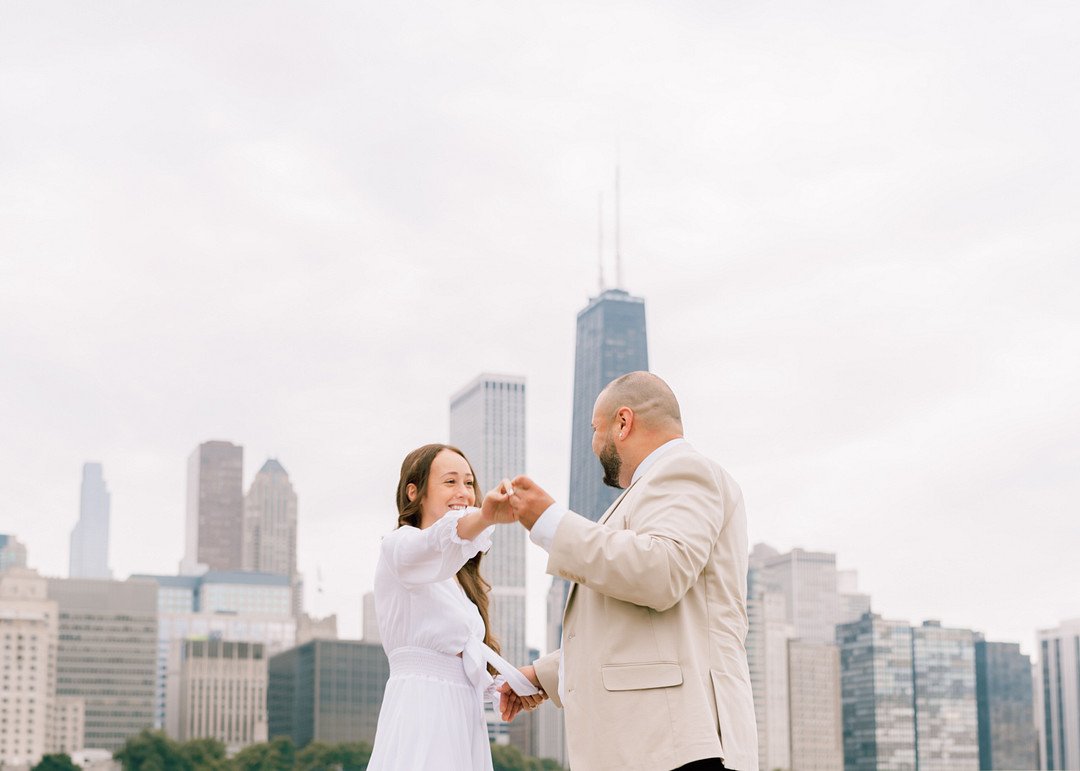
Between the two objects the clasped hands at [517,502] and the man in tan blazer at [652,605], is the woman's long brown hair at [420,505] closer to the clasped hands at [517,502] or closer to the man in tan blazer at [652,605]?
the clasped hands at [517,502]

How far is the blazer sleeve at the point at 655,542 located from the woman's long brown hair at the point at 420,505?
1.54 metres

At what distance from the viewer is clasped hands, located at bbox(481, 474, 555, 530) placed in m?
6.77

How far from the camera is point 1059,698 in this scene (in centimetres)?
19012

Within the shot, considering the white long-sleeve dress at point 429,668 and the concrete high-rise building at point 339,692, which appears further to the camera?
the concrete high-rise building at point 339,692

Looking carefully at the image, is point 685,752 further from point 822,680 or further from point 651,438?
point 822,680

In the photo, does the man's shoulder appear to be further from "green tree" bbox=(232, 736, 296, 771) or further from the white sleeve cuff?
"green tree" bbox=(232, 736, 296, 771)

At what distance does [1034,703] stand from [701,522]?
197511 millimetres

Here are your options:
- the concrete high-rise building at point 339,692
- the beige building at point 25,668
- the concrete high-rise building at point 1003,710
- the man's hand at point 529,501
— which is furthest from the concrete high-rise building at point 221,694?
the man's hand at point 529,501

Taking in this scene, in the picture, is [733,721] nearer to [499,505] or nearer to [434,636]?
[499,505]

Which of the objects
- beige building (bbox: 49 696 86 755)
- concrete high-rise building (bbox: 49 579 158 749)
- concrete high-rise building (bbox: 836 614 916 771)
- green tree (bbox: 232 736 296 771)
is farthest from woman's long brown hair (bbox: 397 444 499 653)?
beige building (bbox: 49 696 86 755)

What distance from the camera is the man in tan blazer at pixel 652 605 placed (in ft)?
21.4

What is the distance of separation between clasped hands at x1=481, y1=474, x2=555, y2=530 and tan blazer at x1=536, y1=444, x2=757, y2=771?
19 cm

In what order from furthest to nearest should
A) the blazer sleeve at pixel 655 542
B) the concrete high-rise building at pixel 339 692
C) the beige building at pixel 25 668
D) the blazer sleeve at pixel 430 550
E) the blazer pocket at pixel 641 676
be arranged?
1. the beige building at pixel 25 668
2. the concrete high-rise building at pixel 339 692
3. the blazer sleeve at pixel 430 550
4. the blazer pocket at pixel 641 676
5. the blazer sleeve at pixel 655 542

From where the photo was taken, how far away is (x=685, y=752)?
6480 mm
